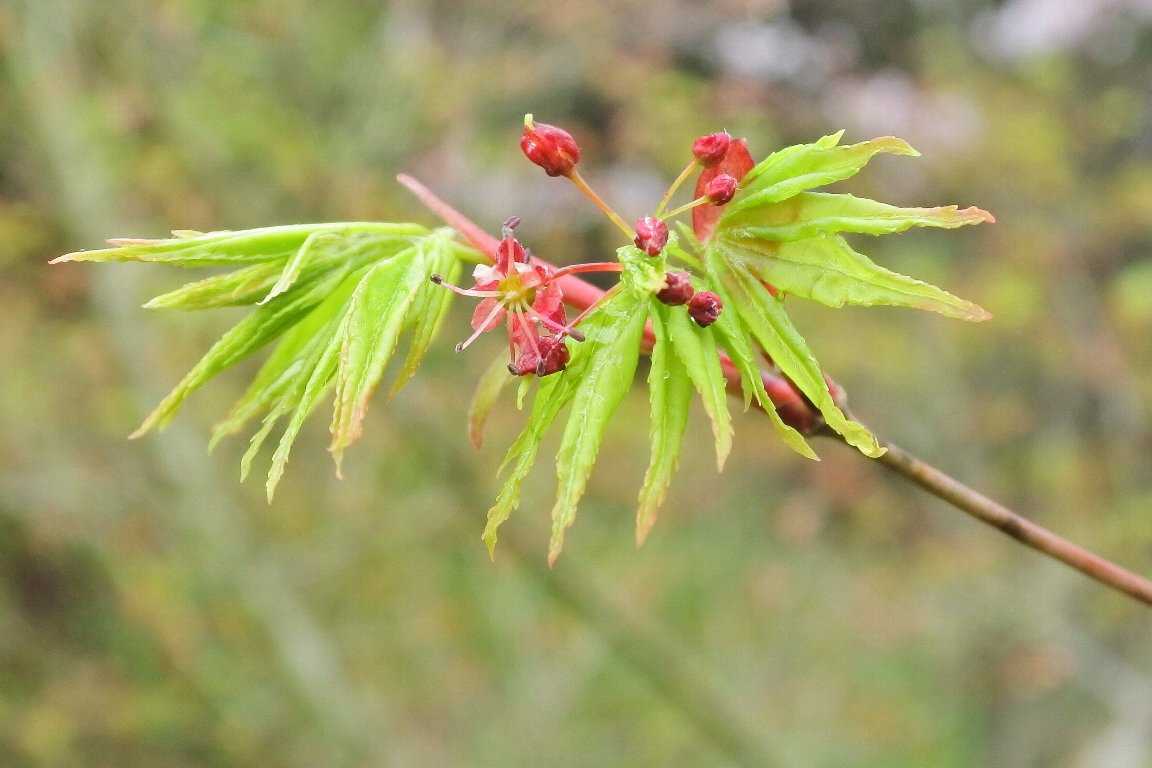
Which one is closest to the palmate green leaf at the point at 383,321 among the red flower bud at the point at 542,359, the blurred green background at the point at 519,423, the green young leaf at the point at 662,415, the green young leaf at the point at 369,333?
the green young leaf at the point at 369,333

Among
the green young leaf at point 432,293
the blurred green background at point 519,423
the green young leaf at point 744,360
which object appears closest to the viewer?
the green young leaf at point 744,360

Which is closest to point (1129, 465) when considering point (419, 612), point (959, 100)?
point (959, 100)

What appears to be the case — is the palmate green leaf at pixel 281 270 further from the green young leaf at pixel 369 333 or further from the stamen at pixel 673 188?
the stamen at pixel 673 188

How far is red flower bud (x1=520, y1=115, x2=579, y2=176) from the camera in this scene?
1.00 meters

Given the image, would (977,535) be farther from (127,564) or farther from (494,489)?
(127,564)

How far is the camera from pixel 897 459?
106 cm

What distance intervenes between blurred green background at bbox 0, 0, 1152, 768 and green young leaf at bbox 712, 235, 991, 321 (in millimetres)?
3584

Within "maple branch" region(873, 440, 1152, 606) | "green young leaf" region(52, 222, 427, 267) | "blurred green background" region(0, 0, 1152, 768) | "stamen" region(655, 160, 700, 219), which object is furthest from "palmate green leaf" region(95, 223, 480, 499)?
"blurred green background" region(0, 0, 1152, 768)

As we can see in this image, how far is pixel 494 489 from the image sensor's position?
6039mm

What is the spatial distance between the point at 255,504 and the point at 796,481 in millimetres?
4660

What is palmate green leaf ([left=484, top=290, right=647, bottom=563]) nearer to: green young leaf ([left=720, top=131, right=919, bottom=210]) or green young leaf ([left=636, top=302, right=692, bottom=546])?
green young leaf ([left=636, top=302, right=692, bottom=546])

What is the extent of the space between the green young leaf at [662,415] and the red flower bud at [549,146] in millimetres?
179

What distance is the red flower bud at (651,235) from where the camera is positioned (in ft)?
3.07

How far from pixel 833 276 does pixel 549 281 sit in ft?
0.93
